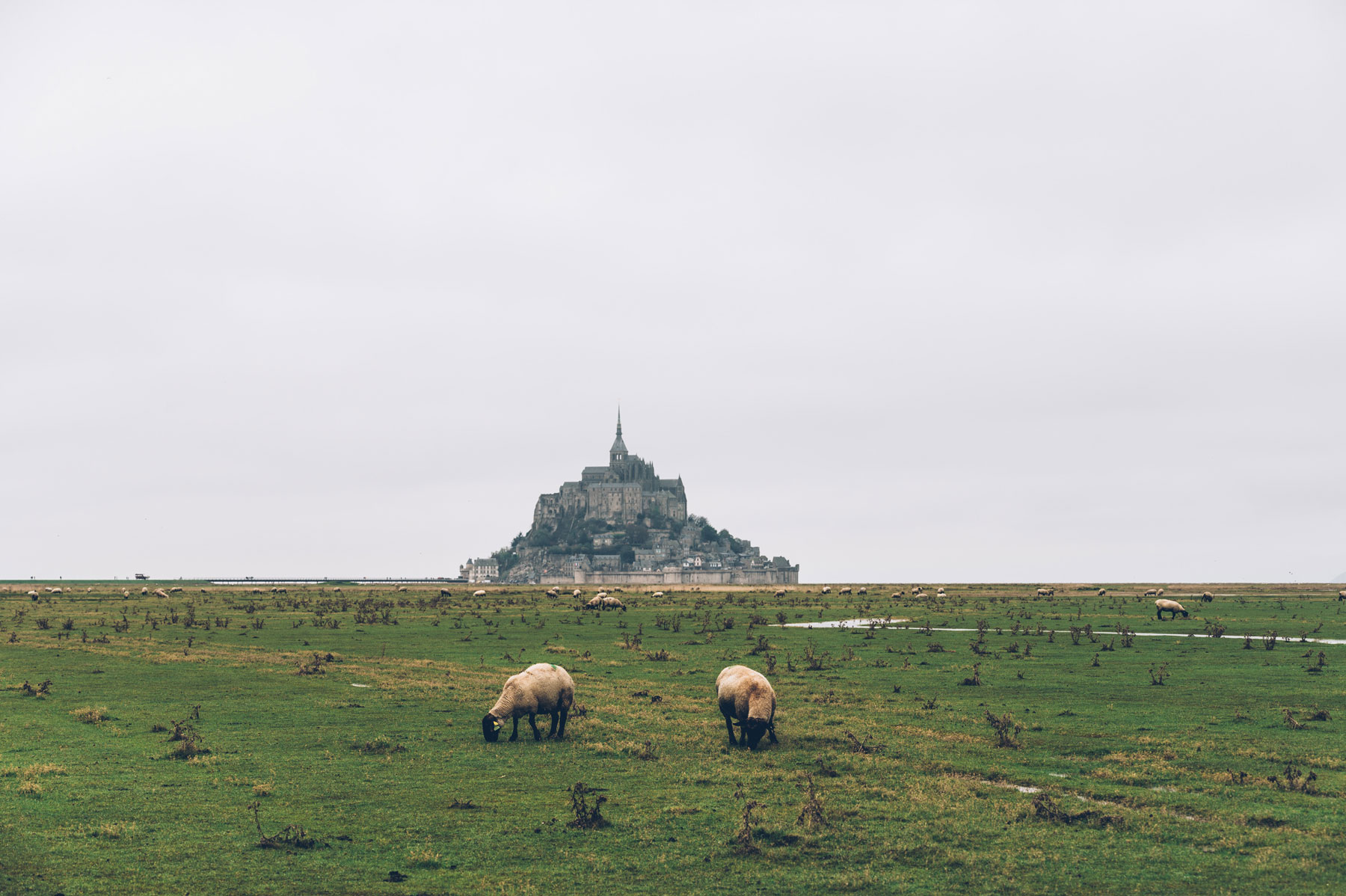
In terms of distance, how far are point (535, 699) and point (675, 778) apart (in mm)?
5071

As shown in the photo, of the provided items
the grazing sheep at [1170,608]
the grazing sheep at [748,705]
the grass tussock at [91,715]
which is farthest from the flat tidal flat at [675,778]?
the grazing sheep at [1170,608]

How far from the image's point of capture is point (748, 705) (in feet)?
66.9

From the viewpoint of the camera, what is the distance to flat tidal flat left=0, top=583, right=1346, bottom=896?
12.9 meters

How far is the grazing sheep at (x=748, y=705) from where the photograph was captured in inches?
796

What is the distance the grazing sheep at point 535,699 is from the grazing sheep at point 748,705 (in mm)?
3834

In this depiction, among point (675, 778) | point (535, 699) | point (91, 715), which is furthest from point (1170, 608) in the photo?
point (91, 715)

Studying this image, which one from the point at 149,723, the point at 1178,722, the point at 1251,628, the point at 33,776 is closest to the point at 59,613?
the point at 149,723

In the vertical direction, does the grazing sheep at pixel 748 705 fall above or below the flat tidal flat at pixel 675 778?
above

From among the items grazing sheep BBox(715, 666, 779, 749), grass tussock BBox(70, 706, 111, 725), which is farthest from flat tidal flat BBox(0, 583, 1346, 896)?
grazing sheep BBox(715, 666, 779, 749)

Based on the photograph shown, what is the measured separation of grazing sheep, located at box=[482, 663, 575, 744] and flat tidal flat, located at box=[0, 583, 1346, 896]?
732mm

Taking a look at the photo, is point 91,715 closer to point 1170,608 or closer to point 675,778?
point 675,778

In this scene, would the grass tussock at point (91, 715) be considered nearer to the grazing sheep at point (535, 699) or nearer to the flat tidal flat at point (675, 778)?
the flat tidal flat at point (675, 778)

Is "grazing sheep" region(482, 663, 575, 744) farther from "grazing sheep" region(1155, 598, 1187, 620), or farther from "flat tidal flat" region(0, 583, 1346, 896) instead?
"grazing sheep" region(1155, 598, 1187, 620)

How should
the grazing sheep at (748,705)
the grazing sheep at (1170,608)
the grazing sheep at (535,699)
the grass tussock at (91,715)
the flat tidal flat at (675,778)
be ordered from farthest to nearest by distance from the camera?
the grazing sheep at (1170,608)
the grass tussock at (91,715)
the grazing sheep at (535,699)
the grazing sheep at (748,705)
the flat tidal flat at (675,778)
